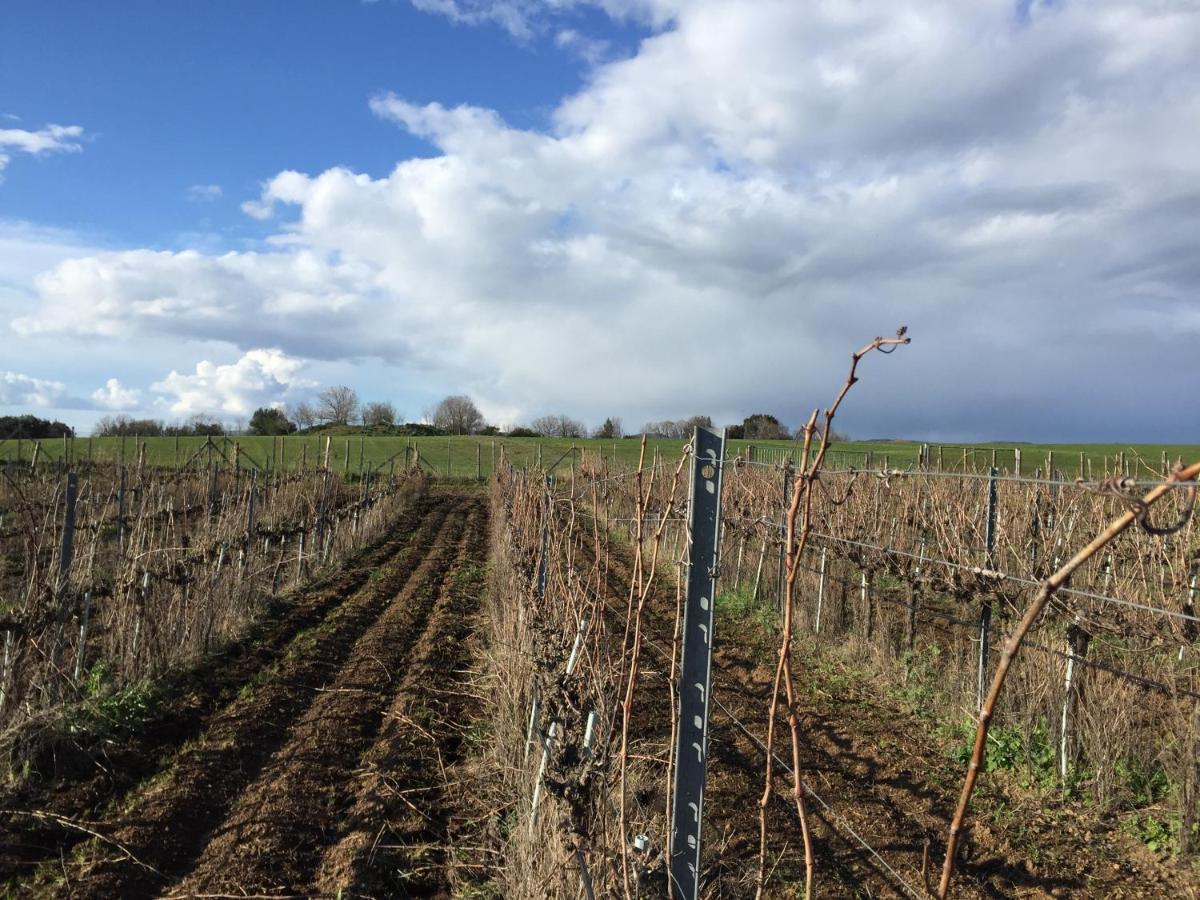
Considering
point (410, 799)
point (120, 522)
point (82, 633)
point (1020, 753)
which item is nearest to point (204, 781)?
point (410, 799)

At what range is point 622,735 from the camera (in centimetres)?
212

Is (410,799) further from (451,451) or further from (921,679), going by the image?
(451,451)

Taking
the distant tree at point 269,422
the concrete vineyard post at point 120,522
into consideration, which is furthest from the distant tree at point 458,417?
the concrete vineyard post at point 120,522

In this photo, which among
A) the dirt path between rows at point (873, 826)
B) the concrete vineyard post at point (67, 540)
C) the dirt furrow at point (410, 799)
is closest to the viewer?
the dirt path between rows at point (873, 826)

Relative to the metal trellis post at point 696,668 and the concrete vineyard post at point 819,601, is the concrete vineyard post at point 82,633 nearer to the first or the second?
the metal trellis post at point 696,668

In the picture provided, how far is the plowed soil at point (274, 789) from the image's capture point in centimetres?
346

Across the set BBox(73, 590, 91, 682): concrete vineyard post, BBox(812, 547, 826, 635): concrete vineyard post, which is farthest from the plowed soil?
BBox(812, 547, 826, 635): concrete vineyard post

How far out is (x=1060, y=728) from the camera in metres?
4.63

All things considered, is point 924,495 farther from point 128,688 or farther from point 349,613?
point 128,688

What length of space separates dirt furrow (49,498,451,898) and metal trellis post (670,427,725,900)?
99.0 inches

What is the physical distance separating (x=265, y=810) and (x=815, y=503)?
7302 mm

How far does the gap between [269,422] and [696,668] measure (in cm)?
5743

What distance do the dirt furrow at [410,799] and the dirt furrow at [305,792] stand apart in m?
0.10

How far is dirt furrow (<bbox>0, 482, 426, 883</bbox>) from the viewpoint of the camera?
12.2 ft
